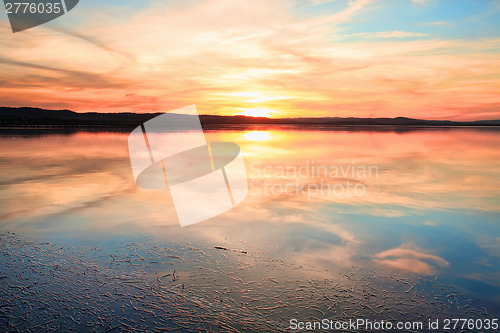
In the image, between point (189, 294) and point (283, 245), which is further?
point (283, 245)

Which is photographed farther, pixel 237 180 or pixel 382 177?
pixel 382 177

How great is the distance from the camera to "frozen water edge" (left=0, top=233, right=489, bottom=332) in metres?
4.06

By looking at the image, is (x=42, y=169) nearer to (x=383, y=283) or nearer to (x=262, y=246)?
(x=262, y=246)

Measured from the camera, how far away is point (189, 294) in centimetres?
468

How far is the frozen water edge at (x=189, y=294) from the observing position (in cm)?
406

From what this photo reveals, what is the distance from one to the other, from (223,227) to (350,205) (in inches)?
160

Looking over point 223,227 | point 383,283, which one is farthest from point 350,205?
point 383,283

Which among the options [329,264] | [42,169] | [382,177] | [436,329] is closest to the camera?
[436,329]

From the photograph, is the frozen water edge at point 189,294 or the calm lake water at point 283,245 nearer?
the frozen water edge at point 189,294

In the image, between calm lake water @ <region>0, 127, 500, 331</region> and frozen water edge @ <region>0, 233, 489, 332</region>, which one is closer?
frozen water edge @ <region>0, 233, 489, 332</region>

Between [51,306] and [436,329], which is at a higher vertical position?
[51,306]

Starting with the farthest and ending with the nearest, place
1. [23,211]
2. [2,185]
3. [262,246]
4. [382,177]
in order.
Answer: [382,177] < [2,185] < [23,211] < [262,246]

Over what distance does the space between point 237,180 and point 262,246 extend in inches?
280

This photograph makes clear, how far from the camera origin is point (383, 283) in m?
5.16
